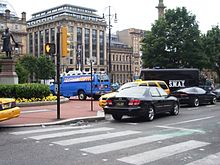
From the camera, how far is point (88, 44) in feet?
420

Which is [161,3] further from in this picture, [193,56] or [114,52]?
[114,52]

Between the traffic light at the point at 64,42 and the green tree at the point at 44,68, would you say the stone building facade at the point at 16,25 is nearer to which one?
the green tree at the point at 44,68

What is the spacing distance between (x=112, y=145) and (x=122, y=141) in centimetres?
62

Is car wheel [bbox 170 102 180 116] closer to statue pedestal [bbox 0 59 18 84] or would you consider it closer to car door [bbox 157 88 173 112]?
car door [bbox 157 88 173 112]

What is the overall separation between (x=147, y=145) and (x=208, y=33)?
4673 centimetres

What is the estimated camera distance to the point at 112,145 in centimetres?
865

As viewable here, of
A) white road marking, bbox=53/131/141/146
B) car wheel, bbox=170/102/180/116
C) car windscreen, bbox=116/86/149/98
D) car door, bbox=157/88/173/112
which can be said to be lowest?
white road marking, bbox=53/131/141/146

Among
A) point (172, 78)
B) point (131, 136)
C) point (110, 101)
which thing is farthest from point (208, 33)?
point (131, 136)

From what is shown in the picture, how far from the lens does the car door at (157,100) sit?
14.4m

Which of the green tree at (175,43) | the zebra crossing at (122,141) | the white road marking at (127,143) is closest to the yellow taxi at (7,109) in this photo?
the zebra crossing at (122,141)

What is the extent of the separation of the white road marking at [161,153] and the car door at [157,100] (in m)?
5.16

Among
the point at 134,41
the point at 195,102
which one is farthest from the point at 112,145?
the point at 134,41

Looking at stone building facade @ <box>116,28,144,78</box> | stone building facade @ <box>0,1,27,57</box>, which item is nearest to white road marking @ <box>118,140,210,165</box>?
stone building facade @ <box>0,1,27,57</box>

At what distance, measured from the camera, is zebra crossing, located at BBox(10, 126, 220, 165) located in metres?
7.38
